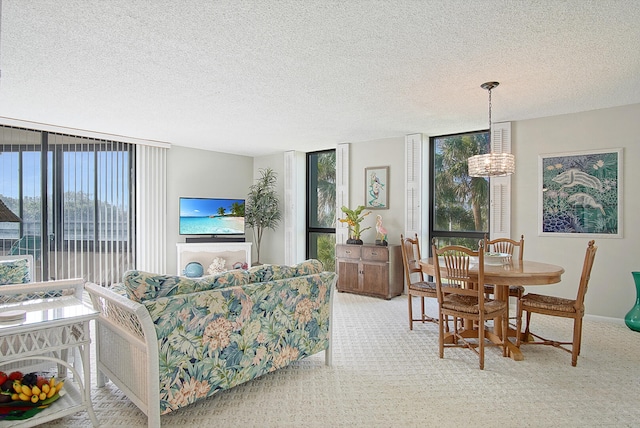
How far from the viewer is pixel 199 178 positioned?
22.7 ft

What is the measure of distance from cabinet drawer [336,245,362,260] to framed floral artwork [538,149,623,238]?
8.01 feet

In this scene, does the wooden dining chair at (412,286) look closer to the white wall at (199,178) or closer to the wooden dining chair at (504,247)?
the wooden dining chair at (504,247)

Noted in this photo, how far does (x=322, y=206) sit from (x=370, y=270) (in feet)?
6.63

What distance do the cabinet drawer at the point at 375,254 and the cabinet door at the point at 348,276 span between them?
220mm

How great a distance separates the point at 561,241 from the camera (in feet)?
15.1

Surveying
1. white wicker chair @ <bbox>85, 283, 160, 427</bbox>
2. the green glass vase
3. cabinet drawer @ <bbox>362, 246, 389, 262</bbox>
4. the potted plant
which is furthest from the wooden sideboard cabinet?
white wicker chair @ <bbox>85, 283, 160, 427</bbox>

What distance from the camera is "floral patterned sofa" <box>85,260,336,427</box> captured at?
6.99 feet

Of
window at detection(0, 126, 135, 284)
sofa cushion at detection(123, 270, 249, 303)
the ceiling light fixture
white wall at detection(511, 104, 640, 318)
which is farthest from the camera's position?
window at detection(0, 126, 135, 284)

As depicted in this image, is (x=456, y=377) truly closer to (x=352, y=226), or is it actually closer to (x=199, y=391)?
(x=199, y=391)

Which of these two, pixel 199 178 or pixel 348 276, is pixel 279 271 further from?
pixel 199 178

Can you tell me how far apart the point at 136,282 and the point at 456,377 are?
7.76 feet

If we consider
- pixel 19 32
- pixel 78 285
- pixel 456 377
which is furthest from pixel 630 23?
pixel 78 285

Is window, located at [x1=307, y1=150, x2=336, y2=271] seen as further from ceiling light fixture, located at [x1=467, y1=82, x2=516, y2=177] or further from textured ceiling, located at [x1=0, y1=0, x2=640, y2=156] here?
ceiling light fixture, located at [x1=467, y1=82, x2=516, y2=177]

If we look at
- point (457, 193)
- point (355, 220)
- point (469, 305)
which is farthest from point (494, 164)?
point (355, 220)
